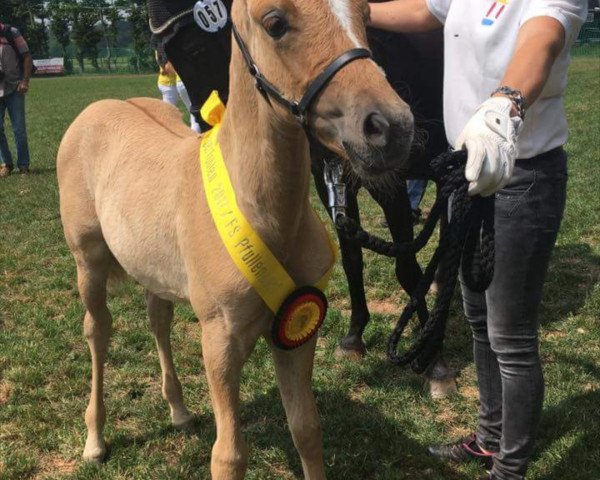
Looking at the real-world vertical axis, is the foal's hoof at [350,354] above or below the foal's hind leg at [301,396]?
below

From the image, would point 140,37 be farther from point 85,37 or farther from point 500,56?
point 500,56

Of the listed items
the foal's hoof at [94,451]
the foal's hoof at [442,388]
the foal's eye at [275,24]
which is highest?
the foal's eye at [275,24]

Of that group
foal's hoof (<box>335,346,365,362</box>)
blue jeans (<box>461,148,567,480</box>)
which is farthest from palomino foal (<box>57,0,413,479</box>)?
foal's hoof (<box>335,346,365,362</box>)

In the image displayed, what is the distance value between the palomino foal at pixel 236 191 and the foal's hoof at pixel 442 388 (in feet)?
3.91

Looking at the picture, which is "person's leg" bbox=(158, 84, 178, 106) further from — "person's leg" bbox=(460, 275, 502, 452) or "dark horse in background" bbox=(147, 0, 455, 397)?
"person's leg" bbox=(460, 275, 502, 452)

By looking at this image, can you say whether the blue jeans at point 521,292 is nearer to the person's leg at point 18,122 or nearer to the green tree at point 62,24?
the person's leg at point 18,122

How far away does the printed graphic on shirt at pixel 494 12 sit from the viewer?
2225mm

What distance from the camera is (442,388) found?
12.0 feet

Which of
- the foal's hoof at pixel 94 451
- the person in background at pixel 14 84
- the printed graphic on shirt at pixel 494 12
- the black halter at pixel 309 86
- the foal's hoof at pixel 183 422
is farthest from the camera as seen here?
the person in background at pixel 14 84

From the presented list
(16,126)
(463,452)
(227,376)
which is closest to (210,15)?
(227,376)

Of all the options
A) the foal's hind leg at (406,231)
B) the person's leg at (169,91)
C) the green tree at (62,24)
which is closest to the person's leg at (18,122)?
the person's leg at (169,91)

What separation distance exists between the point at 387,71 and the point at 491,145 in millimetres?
1805

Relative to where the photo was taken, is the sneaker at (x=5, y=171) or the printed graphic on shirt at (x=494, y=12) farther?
the sneaker at (x=5, y=171)

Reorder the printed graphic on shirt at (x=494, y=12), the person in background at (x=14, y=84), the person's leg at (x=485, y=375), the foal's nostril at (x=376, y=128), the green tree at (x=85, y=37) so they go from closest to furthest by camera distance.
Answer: the foal's nostril at (x=376, y=128)
the printed graphic on shirt at (x=494, y=12)
the person's leg at (x=485, y=375)
the person in background at (x=14, y=84)
the green tree at (x=85, y=37)
